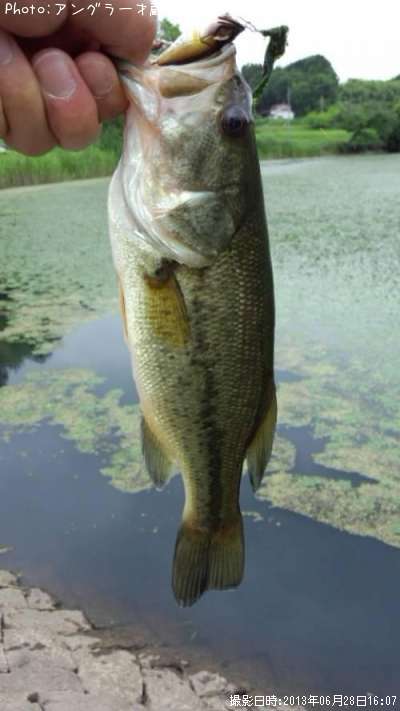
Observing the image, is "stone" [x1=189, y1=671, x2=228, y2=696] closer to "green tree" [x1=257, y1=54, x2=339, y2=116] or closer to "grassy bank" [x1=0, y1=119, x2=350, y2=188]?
"grassy bank" [x1=0, y1=119, x2=350, y2=188]

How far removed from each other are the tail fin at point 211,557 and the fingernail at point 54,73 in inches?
43.9

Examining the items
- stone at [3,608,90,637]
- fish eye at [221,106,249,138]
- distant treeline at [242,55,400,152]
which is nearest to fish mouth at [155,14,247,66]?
fish eye at [221,106,249,138]

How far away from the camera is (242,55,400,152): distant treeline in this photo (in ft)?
104

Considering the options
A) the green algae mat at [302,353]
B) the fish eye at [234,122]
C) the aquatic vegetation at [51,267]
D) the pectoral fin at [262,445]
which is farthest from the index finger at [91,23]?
the aquatic vegetation at [51,267]

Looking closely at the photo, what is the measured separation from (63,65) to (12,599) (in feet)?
9.00

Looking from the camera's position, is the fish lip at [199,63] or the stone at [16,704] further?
the stone at [16,704]

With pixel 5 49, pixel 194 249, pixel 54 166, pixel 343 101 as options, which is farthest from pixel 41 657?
pixel 343 101

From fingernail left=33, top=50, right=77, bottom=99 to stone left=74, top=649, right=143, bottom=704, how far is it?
7.47ft

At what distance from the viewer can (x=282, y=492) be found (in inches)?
160

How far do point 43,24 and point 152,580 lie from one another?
2.92 m

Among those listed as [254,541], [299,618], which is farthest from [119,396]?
[299,618]

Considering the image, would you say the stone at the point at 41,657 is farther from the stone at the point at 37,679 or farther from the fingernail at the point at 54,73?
the fingernail at the point at 54,73

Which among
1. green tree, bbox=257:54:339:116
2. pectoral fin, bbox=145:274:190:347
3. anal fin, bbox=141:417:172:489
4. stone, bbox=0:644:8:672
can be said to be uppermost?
pectoral fin, bbox=145:274:190:347

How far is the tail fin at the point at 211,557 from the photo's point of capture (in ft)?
6.06
